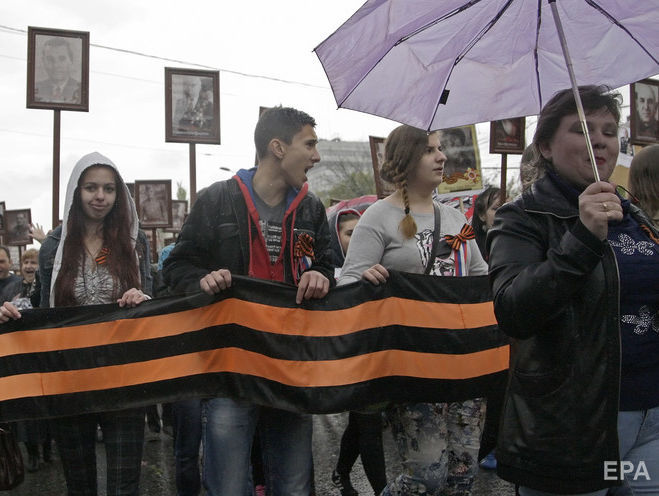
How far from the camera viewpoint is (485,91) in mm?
2955

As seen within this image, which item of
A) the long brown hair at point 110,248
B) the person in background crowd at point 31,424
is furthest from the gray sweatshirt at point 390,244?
the person in background crowd at point 31,424

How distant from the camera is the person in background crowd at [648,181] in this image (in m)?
3.83

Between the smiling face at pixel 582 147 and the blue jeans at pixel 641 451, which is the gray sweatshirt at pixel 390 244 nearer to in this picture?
the smiling face at pixel 582 147

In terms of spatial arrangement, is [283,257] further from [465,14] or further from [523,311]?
[523,311]

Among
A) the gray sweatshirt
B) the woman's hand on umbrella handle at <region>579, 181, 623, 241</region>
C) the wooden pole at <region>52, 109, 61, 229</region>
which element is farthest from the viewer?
the wooden pole at <region>52, 109, 61, 229</region>

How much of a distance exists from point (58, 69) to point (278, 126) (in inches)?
190

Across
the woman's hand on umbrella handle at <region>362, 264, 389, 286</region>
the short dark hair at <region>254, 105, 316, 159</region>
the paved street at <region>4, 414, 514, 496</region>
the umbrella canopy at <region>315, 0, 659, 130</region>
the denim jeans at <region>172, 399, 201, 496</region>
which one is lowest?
the paved street at <region>4, 414, 514, 496</region>

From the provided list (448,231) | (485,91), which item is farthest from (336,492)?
(485,91)

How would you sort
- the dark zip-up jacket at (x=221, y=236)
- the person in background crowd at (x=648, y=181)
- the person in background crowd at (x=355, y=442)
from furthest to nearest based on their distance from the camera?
1. the person in background crowd at (x=355, y=442)
2. the person in background crowd at (x=648, y=181)
3. the dark zip-up jacket at (x=221, y=236)

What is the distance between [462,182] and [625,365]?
6126 millimetres

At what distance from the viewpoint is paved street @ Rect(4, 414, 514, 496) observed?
5007 millimetres

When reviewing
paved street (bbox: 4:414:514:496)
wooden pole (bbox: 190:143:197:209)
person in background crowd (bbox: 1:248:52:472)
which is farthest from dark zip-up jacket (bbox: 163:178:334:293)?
wooden pole (bbox: 190:143:197:209)

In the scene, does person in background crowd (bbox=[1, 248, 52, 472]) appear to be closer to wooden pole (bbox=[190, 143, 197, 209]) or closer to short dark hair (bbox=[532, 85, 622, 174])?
wooden pole (bbox=[190, 143, 197, 209])

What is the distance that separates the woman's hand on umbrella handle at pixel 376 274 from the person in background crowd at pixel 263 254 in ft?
0.63
